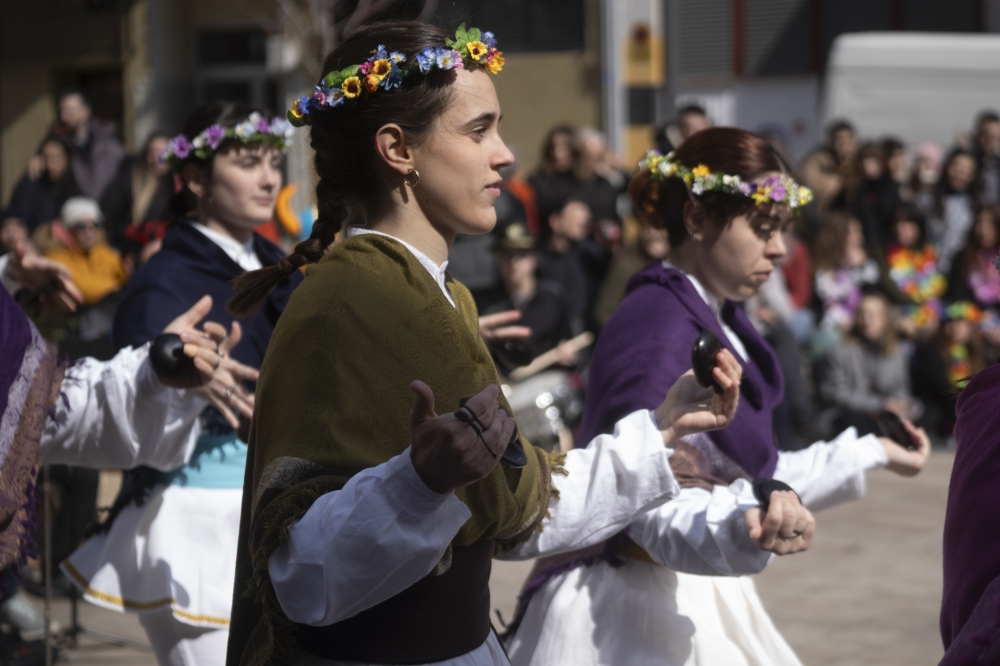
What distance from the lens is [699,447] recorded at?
2.90 m

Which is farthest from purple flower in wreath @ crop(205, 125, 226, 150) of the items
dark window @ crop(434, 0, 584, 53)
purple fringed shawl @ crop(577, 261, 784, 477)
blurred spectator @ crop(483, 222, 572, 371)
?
dark window @ crop(434, 0, 584, 53)

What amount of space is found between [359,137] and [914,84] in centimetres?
1067

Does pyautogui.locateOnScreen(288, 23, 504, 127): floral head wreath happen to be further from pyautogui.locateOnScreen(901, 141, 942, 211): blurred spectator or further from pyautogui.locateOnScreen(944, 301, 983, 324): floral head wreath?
pyautogui.locateOnScreen(901, 141, 942, 211): blurred spectator

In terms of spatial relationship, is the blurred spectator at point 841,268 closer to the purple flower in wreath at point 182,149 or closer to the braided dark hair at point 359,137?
the purple flower in wreath at point 182,149

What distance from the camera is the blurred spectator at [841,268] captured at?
31.7ft

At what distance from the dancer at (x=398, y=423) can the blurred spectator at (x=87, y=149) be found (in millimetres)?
8362

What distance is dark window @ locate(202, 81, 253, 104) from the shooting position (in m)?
18.2

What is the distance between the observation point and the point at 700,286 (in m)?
3.16

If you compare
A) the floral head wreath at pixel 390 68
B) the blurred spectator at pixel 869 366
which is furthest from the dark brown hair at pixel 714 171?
the blurred spectator at pixel 869 366

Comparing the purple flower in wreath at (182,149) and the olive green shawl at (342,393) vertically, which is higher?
the purple flower in wreath at (182,149)

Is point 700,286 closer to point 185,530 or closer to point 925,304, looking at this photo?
point 185,530

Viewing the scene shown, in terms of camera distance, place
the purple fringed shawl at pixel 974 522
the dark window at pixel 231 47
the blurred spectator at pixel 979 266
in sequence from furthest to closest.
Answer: the dark window at pixel 231 47 → the blurred spectator at pixel 979 266 → the purple fringed shawl at pixel 974 522

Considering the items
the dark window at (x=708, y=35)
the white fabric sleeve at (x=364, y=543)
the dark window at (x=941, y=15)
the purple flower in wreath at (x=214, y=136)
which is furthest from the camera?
the dark window at (x=708, y=35)

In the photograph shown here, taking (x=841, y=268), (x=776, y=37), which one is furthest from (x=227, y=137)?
(x=776, y=37)
